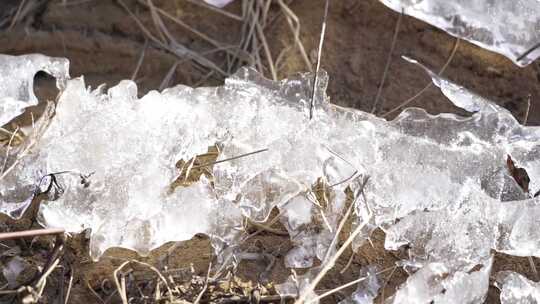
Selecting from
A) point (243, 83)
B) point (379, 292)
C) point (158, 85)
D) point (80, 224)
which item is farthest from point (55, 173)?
point (158, 85)

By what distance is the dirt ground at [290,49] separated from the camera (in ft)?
6.97

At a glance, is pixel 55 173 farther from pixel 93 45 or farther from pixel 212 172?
pixel 93 45

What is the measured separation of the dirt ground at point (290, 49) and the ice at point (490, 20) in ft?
0.32

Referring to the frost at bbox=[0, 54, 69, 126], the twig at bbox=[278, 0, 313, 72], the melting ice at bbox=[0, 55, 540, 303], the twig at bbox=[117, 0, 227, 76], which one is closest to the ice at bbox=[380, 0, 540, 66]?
the twig at bbox=[278, 0, 313, 72]

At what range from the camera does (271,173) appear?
1.61 metres

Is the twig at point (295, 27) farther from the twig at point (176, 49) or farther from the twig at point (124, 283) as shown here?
the twig at point (124, 283)

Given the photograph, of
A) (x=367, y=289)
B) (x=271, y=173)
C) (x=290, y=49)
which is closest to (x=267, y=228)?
(x=271, y=173)

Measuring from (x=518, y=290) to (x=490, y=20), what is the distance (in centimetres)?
69

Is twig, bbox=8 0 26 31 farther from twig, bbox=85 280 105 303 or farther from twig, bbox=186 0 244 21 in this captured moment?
twig, bbox=85 280 105 303

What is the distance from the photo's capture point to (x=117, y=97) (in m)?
1.65

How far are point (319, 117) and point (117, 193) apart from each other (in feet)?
1.26

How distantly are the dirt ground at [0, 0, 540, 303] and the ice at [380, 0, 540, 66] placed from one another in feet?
0.32

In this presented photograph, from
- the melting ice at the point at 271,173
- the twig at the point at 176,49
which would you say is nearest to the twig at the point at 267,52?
the twig at the point at 176,49

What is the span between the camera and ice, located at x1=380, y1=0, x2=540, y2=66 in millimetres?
1975
